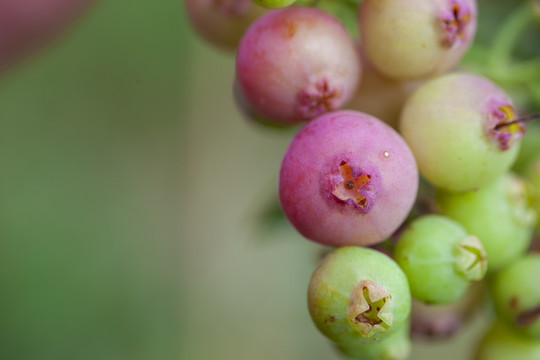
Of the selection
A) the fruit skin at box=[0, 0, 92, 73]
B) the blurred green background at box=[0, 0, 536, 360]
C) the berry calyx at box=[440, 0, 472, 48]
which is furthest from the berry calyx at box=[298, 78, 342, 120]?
the blurred green background at box=[0, 0, 536, 360]

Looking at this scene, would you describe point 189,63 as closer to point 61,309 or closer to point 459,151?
point 61,309

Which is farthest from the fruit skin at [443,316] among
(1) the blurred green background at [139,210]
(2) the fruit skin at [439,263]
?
(1) the blurred green background at [139,210]

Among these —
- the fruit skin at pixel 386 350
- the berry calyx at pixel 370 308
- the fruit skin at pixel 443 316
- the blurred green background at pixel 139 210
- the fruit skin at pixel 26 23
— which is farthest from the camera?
the blurred green background at pixel 139 210

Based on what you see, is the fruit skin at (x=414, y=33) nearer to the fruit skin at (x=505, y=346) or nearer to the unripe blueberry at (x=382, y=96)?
the unripe blueberry at (x=382, y=96)

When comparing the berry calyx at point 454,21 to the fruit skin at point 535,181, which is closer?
the berry calyx at point 454,21

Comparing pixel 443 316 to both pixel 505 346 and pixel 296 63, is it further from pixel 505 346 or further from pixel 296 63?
pixel 296 63

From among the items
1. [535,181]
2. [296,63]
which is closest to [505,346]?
[535,181]
